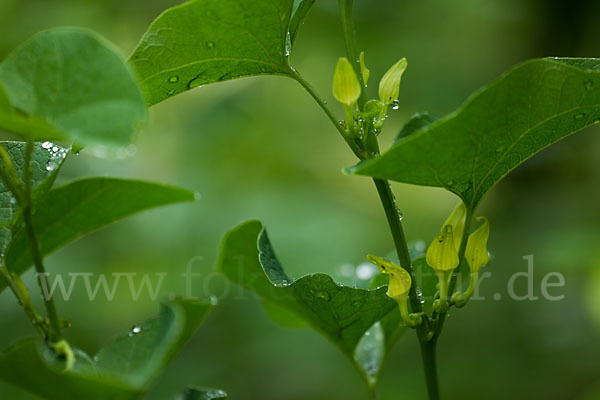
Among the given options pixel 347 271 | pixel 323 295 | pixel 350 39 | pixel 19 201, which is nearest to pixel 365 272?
pixel 347 271

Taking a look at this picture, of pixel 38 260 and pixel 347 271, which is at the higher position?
pixel 347 271

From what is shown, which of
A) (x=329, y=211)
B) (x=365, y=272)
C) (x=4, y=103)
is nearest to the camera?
(x=4, y=103)

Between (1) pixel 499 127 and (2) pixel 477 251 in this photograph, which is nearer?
(1) pixel 499 127

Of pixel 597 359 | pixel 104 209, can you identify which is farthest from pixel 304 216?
pixel 104 209

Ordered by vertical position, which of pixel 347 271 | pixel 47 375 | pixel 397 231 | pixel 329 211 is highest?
pixel 329 211

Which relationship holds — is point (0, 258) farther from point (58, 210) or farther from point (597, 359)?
point (597, 359)

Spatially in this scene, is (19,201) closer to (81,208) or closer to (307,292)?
(81,208)

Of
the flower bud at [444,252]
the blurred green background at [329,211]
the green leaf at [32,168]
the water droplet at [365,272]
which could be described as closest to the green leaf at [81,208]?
the green leaf at [32,168]

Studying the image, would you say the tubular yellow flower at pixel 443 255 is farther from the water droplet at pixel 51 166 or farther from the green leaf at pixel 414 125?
the water droplet at pixel 51 166
